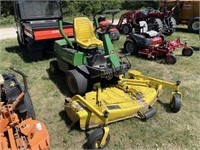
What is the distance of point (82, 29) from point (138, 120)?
222 cm

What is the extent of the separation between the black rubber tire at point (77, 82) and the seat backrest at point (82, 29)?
0.77 m

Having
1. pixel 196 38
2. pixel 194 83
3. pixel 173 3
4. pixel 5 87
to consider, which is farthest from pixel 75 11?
pixel 5 87

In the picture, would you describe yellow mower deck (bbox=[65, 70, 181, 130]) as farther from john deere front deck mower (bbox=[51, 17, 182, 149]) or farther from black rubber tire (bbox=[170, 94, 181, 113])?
black rubber tire (bbox=[170, 94, 181, 113])

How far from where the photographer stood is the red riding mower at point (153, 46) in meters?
6.70

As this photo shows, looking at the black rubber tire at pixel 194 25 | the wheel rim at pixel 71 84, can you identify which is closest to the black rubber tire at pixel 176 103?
the wheel rim at pixel 71 84

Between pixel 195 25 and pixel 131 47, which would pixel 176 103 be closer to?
pixel 131 47

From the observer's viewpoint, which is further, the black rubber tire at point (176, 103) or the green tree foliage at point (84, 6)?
the green tree foliage at point (84, 6)

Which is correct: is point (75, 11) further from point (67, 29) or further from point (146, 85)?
point (146, 85)

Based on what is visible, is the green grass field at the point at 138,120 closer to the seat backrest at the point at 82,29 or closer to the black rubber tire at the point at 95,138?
the black rubber tire at the point at 95,138

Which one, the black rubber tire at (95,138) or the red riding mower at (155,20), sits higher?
the red riding mower at (155,20)

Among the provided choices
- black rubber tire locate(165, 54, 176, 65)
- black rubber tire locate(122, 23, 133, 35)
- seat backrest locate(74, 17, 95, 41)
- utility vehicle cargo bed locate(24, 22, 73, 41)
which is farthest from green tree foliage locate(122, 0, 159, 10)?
seat backrest locate(74, 17, 95, 41)

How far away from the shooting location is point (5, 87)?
3.54 metres

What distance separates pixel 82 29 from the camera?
502 cm

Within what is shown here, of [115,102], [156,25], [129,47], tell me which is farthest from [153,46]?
[115,102]
